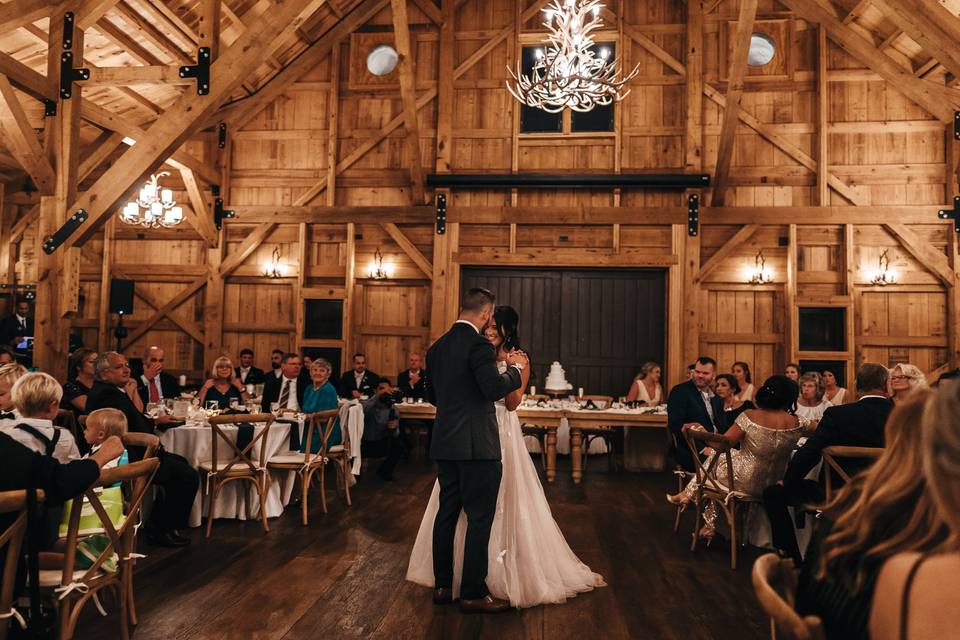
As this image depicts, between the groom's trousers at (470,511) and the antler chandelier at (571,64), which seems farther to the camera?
the antler chandelier at (571,64)

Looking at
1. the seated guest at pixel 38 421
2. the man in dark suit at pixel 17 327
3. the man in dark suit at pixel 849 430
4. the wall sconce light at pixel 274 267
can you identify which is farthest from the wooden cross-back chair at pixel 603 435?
the man in dark suit at pixel 17 327

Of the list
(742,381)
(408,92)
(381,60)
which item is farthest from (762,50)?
(381,60)

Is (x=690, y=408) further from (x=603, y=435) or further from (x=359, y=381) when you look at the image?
(x=359, y=381)

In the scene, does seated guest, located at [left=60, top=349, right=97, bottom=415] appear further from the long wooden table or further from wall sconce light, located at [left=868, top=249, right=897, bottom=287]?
wall sconce light, located at [left=868, top=249, right=897, bottom=287]

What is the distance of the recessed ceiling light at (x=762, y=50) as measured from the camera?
1012 cm

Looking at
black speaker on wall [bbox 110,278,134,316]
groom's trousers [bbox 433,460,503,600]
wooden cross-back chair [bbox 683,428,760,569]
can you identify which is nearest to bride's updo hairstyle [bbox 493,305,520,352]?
groom's trousers [bbox 433,460,503,600]

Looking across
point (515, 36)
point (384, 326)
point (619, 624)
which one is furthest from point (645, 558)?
point (515, 36)

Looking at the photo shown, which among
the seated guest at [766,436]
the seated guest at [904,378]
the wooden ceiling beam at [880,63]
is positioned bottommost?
the seated guest at [766,436]

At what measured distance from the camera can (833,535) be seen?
1.34m

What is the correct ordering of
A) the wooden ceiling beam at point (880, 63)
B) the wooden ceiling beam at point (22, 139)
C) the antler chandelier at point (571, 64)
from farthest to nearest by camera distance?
the wooden ceiling beam at point (880, 63), the wooden ceiling beam at point (22, 139), the antler chandelier at point (571, 64)

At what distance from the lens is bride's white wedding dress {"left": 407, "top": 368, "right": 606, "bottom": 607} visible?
363 cm

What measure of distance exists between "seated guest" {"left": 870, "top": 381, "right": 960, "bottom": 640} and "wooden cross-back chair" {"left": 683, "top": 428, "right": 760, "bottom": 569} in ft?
10.8

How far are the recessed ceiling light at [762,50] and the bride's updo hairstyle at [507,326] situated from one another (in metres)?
8.16

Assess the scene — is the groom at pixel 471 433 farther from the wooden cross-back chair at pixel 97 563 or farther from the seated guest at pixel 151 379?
the seated guest at pixel 151 379
